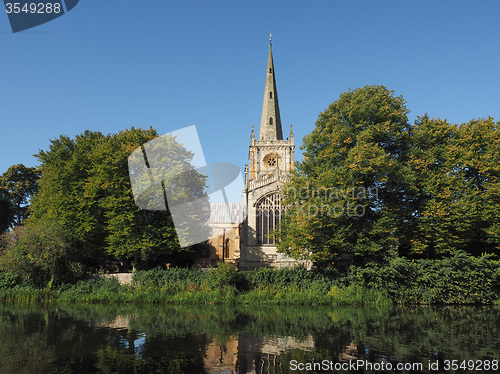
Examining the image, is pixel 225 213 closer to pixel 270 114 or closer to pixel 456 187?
pixel 270 114

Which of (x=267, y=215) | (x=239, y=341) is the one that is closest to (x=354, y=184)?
(x=239, y=341)

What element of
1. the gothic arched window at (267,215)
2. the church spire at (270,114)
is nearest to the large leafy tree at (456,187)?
the gothic arched window at (267,215)

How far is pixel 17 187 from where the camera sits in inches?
1751

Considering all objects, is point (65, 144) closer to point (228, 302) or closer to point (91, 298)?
point (91, 298)

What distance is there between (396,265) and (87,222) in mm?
21019

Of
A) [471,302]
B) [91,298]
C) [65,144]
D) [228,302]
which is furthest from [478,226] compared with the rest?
[65,144]

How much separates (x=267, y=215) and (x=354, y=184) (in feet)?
65.2

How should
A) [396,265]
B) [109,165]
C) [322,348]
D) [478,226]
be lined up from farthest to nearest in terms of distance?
[109,165] < [478,226] < [396,265] < [322,348]

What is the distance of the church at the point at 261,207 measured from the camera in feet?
135

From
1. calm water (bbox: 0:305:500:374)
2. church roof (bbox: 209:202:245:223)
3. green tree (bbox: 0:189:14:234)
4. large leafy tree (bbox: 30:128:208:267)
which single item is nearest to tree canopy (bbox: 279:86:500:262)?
calm water (bbox: 0:305:500:374)

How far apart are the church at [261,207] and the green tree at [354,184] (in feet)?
18.1

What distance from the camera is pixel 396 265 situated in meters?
22.8

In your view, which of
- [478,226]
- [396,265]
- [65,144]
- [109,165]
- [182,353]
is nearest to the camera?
[182,353]

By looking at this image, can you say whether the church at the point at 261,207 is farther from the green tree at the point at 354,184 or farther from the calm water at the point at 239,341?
the calm water at the point at 239,341
